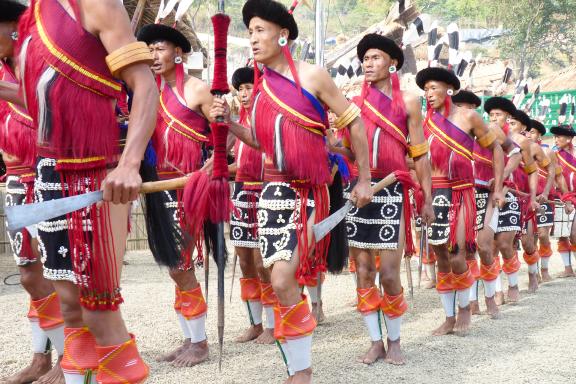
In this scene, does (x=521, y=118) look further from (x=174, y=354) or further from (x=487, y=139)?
(x=174, y=354)

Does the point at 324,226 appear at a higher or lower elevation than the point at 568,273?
Answer: higher

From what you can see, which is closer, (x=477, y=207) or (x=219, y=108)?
(x=219, y=108)

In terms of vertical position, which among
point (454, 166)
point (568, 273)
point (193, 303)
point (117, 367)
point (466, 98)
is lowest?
point (568, 273)

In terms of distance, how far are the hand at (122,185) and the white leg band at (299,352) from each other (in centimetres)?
170

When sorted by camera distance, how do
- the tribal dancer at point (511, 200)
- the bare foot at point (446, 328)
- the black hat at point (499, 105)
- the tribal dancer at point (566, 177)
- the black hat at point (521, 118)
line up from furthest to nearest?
the tribal dancer at point (566, 177)
the black hat at point (521, 118)
the black hat at point (499, 105)
the tribal dancer at point (511, 200)
the bare foot at point (446, 328)

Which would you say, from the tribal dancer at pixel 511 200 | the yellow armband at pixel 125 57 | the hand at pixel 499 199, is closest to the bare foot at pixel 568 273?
the tribal dancer at pixel 511 200

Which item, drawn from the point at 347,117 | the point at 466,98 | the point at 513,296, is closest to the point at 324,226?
the point at 347,117

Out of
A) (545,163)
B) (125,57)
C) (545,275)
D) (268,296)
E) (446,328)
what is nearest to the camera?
(125,57)

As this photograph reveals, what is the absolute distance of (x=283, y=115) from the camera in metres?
3.99

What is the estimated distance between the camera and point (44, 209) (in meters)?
2.55

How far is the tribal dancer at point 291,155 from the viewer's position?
3.90 meters

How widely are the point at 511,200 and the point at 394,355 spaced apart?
3.47m

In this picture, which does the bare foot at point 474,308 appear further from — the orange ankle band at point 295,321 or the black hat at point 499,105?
the orange ankle band at point 295,321

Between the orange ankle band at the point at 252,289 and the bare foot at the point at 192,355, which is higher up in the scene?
the orange ankle band at the point at 252,289
